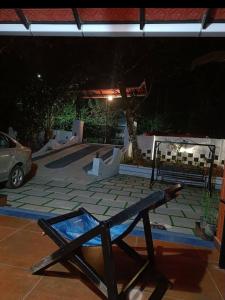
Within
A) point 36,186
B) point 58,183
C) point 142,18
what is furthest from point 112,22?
point 58,183

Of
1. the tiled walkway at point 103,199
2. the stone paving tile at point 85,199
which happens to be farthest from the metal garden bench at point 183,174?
the stone paving tile at point 85,199

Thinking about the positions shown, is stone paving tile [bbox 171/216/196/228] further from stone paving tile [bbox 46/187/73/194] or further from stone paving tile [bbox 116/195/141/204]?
stone paving tile [bbox 46/187/73/194]

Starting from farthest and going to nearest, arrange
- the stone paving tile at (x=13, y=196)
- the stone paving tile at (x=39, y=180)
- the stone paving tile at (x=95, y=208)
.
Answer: the stone paving tile at (x=39, y=180) < the stone paving tile at (x=13, y=196) < the stone paving tile at (x=95, y=208)

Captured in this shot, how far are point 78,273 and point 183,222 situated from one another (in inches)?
111

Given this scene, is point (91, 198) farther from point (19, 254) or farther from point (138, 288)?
point (138, 288)

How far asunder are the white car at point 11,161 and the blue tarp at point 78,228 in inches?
153

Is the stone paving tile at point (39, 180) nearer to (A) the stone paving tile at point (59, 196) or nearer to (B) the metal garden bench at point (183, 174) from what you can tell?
(A) the stone paving tile at point (59, 196)

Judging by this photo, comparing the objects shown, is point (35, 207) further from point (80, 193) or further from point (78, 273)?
point (78, 273)

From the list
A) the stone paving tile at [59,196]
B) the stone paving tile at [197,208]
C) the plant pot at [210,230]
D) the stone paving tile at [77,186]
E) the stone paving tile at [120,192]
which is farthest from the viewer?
the stone paving tile at [77,186]

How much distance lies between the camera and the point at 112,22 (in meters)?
3.04

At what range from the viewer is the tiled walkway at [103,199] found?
209 inches

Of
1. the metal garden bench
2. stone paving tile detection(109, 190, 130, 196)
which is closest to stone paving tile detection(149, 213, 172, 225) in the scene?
stone paving tile detection(109, 190, 130, 196)

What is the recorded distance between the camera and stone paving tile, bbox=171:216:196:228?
16.4 feet

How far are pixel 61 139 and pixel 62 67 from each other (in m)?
4.08
